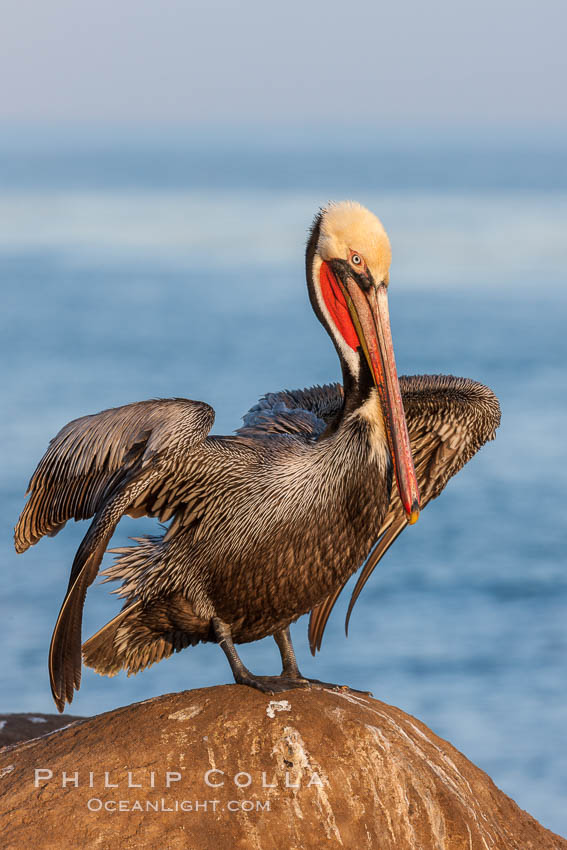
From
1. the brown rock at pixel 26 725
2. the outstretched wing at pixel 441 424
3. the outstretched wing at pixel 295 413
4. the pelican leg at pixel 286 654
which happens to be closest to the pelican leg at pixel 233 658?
the pelican leg at pixel 286 654

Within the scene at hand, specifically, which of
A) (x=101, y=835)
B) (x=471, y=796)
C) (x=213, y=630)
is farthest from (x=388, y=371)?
(x=101, y=835)

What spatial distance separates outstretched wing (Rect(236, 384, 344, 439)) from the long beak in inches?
23.9

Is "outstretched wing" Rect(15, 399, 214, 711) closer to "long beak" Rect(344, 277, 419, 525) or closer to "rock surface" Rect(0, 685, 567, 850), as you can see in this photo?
"rock surface" Rect(0, 685, 567, 850)

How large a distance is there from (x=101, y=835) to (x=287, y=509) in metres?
1.70

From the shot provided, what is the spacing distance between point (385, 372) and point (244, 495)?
0.89 m

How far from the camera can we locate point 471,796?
5.76 m

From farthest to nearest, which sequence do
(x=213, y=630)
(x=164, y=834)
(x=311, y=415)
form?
(x=311, y=415) → (x=213, y=630) → (x=164, y=834)

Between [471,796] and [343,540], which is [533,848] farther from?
[343,540]

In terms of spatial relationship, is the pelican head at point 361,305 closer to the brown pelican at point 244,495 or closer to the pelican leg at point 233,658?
the brown pelican at point 244,495

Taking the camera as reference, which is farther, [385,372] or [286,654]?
[286,654]

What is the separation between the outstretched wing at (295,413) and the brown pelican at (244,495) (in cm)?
24

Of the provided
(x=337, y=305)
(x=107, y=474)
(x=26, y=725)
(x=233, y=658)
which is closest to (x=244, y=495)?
(x=107, y=474)

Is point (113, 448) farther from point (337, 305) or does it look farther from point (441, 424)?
point (441, 424)

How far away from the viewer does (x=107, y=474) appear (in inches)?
235
